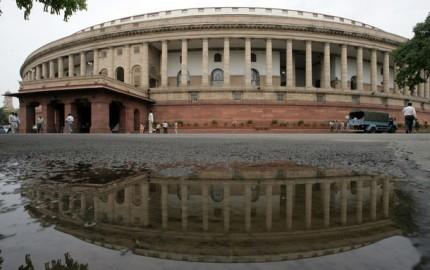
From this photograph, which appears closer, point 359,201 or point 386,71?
point 359,201

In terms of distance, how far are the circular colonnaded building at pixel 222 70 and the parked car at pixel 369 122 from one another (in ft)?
13.7

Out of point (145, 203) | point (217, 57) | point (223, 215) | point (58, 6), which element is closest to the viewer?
point (223, 215)

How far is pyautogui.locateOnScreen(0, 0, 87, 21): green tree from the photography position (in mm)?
7461

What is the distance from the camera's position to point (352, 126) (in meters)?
34.7

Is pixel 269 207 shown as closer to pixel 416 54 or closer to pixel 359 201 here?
pixel 359 201

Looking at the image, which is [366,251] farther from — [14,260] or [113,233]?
[14,260]

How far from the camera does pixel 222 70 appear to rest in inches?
1722

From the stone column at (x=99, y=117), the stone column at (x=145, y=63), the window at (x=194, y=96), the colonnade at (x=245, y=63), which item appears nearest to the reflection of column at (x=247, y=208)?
the stone column at (x=99, y=117)

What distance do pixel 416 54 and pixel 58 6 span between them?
3163 cm

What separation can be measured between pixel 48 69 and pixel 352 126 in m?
44.5

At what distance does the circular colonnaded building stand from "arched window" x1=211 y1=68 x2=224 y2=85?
136 millimetres

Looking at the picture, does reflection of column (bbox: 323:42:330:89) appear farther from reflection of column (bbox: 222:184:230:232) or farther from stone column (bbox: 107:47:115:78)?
reflection of column (bbox: 222:184:230:232)

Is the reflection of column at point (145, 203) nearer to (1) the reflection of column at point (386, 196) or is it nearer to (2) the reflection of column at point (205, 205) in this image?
(2) the reflection of column at point (205, 205)

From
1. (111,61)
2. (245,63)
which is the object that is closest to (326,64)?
(245,63)
